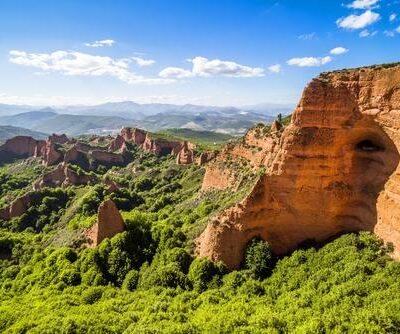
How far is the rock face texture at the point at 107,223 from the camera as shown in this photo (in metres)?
55.0

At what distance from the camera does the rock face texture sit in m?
55.0

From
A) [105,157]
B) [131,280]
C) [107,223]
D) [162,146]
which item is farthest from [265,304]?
[105,157]

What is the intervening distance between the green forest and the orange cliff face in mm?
1780

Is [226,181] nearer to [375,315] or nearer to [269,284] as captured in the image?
[269,284]

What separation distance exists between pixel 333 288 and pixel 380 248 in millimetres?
6900

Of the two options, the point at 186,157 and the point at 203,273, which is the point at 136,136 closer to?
the point at 186,157

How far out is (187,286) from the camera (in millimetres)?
44375

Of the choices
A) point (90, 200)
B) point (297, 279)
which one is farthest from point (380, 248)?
point (90, 200)

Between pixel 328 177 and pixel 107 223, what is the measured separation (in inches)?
1171

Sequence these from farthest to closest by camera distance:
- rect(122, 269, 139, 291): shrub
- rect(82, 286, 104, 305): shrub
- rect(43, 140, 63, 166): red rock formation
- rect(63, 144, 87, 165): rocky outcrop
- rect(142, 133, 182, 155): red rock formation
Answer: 1. rect(142, 133, 182, 155): red rock formation
2. rect(43, 140, 63, 166): red rock formation
3. rect(63, 144, 87, 165): rocky outcrop
4. rect(122, 269, 139, 291): shrub
5. rect(82, 286, 104, 305): shrub

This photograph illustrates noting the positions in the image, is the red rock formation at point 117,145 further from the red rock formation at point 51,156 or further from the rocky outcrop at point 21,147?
the rocky outcrop at point 21,147

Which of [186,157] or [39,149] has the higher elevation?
[186,157]

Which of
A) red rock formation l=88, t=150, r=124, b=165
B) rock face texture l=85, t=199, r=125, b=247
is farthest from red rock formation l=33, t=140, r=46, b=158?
rock face texture l=85, t=199, r=125, b=247

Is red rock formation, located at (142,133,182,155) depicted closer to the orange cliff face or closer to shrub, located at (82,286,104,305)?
shrub, located at (82,286,104,305)
